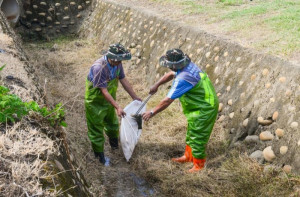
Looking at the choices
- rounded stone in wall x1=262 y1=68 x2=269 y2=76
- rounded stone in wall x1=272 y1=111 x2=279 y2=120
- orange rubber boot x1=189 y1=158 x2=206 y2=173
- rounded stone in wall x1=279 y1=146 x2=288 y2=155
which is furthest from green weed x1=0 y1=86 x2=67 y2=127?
rounded stone in wall x1=262 y1=68 x2=269 y2=76

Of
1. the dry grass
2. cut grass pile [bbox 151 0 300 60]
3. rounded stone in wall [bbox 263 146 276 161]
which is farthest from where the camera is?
cut grass pile [bbox 151 0 300 60]

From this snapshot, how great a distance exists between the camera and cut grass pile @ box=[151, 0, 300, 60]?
5.75 metres

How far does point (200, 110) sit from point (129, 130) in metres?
0.97

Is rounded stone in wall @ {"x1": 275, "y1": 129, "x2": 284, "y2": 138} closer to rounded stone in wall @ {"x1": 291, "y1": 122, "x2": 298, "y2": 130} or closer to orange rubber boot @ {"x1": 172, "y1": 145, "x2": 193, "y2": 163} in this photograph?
rounded stone in wall @ {"x1": 291, "y1": 122, "x2": 298, "y2": 130}

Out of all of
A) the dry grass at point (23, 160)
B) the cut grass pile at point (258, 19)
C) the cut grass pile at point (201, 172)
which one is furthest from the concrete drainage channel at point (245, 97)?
the dry grass at point (23, 160)

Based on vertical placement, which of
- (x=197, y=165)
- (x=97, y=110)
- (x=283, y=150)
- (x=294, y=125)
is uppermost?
(x=294, y=125)

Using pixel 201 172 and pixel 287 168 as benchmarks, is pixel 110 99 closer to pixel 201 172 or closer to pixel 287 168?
pixel 201 172

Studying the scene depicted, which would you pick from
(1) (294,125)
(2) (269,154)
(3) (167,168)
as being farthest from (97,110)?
(1) (294,125)

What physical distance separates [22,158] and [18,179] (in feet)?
0.93

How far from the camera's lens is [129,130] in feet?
15.6

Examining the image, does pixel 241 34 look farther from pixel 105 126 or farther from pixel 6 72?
pixel 6 72

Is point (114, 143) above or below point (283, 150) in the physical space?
below

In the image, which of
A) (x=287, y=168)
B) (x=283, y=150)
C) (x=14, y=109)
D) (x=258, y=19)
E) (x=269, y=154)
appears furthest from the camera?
(x=258, y=19)

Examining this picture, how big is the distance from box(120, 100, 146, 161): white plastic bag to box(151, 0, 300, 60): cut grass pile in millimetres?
2190
